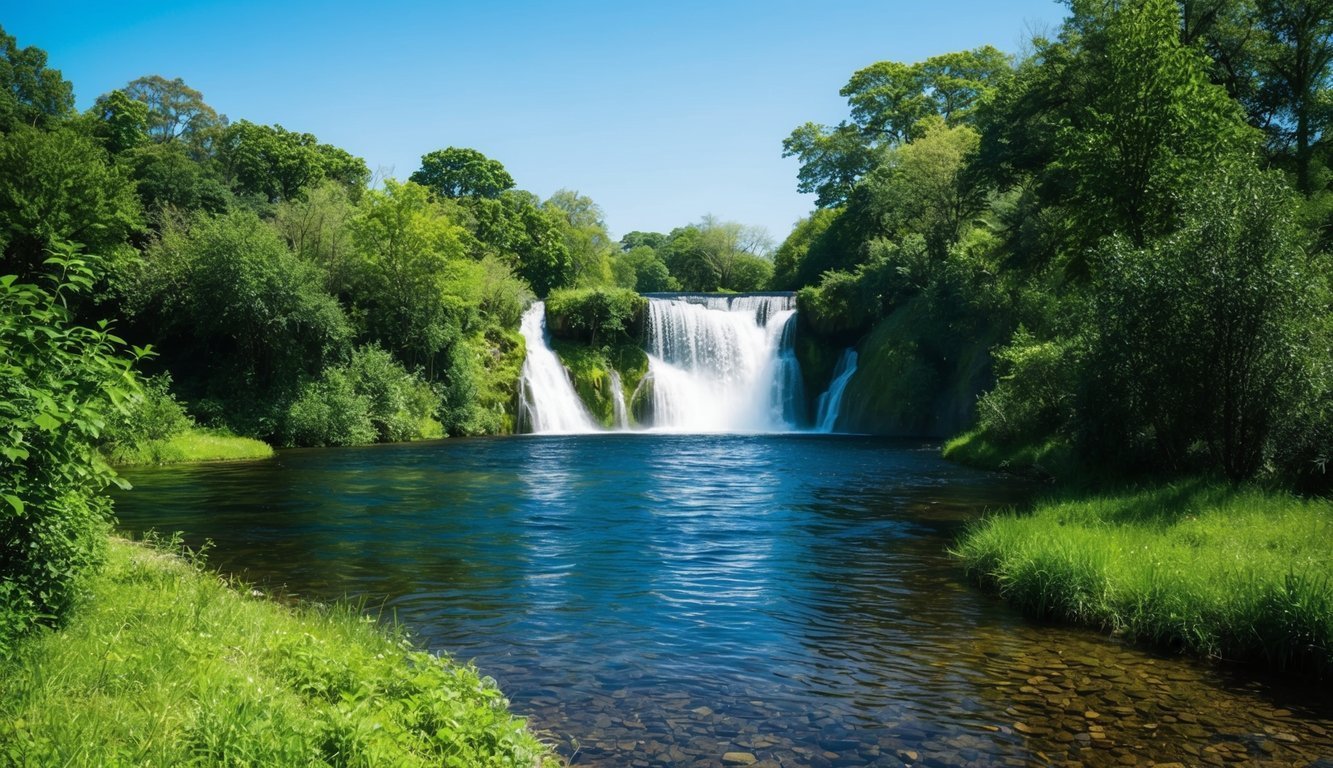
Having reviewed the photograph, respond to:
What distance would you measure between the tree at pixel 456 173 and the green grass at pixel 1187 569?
72.3m

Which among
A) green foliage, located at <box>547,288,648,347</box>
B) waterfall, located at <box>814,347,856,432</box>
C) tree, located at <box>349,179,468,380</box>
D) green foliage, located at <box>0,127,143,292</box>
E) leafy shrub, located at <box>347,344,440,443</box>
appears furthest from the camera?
green foliage, located at <box>547,288,648,347</box>

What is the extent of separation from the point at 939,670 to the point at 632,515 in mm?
9790

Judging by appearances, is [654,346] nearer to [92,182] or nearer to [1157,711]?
[92,182]

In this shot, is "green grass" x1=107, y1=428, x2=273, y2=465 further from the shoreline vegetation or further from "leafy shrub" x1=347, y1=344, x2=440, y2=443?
the shoreline vegetation

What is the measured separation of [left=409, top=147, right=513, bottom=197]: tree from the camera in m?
78.9

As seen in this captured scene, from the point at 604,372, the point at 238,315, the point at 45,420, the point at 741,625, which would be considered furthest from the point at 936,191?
the point at 45,420

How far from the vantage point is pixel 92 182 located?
36344 mm

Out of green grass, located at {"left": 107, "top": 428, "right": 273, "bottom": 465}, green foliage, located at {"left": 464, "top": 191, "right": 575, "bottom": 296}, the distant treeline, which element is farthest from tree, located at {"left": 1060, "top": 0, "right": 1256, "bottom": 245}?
green foliage, located at {"left": 464, "top": 191, "right": 575, "bottom": 296}

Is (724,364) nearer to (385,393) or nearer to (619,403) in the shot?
(619,403)

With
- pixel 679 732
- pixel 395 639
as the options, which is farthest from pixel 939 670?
pixel 395 639

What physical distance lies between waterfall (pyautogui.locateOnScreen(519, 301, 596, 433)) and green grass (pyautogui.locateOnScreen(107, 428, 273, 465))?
51.0ft

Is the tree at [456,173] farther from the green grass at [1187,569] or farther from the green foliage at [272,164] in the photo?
the green grass at [1187,569]

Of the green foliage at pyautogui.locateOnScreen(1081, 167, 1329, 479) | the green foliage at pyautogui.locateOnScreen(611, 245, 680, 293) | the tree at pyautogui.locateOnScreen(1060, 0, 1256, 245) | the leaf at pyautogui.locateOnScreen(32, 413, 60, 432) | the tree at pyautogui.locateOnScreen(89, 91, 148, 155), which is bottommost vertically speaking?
the leaf at pyautogui.locateOnScreen(32, 413, 60, 432)

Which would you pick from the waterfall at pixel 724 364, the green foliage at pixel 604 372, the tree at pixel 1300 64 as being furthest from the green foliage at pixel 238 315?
the tree at pixel 1300 64
